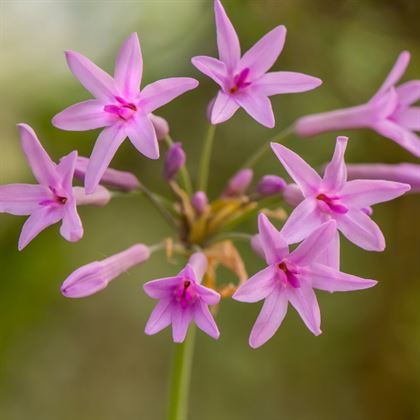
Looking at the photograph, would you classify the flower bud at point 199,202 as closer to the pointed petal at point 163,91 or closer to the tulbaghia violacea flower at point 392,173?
the pointed petal at point 163,91

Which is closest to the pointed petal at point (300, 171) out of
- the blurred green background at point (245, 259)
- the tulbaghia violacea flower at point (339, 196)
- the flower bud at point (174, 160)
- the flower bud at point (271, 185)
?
the tulbaghia violacea flower at point (339, 196)

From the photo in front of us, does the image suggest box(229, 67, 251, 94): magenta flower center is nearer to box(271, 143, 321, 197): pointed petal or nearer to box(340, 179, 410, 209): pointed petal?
box(271, 143, 321, 197): pointed petal

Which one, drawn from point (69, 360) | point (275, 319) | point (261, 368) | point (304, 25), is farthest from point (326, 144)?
point (275, 319)

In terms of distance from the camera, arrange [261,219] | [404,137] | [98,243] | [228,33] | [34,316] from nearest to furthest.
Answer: [261,219], [228,33], [404,137], [34,316], [98,243]

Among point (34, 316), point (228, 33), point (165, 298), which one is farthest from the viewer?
point (34, 316)

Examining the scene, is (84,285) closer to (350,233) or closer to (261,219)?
(261,219)

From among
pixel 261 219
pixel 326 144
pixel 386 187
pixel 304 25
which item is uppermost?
pixel 304 25

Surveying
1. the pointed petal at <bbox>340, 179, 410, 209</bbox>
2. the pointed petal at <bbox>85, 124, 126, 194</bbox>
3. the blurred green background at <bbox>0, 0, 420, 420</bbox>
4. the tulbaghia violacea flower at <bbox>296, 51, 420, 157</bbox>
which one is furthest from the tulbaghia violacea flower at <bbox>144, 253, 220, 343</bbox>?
the blurred green background at <bbox>0, 0, 420, 420</bbox>
